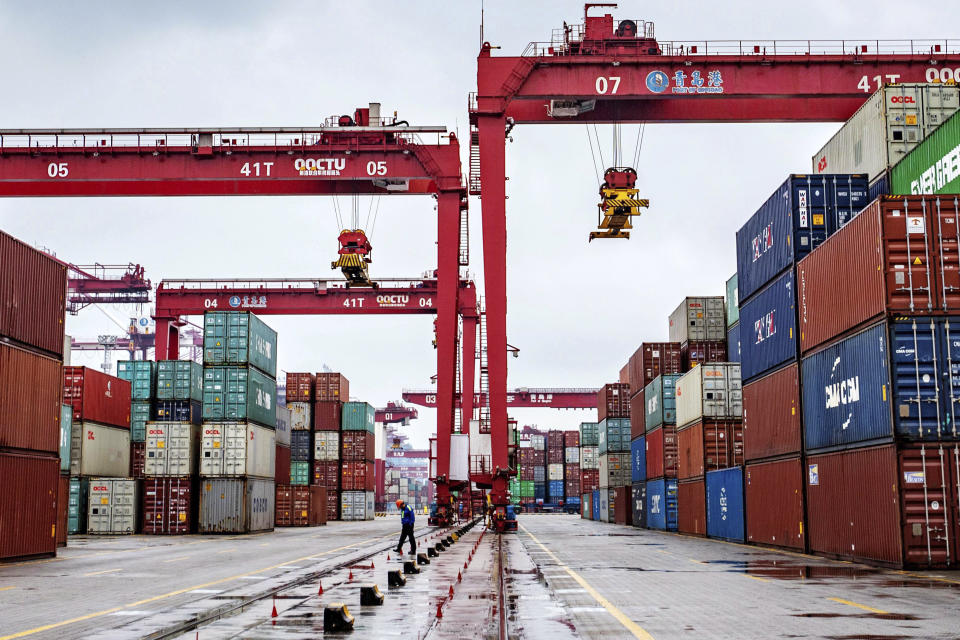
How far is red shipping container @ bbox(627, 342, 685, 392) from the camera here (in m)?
49.0

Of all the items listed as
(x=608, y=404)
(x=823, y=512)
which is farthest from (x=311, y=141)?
(x=608, y=404)

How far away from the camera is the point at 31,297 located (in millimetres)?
25703

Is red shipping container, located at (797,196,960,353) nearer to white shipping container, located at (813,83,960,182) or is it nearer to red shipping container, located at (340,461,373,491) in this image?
white shipping container, located at (813,83,960,182)

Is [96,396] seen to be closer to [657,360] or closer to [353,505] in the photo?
Result: [657,360]

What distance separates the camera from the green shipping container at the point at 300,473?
72.1 m

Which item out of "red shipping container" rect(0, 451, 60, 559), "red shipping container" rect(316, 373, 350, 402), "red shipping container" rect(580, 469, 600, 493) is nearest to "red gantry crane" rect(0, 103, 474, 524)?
"red shipping container" rect(0, 451, 60, 559)

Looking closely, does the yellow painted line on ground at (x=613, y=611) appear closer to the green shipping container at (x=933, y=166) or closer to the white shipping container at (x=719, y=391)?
the green shipping container at (x=933, y=166)

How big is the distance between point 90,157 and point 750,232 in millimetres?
22972

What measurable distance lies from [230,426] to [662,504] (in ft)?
64.8

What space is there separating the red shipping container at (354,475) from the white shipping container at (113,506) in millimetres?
31422

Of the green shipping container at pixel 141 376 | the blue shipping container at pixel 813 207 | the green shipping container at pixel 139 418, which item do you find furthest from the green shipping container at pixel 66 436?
the blue shipping container at pixel 813 207

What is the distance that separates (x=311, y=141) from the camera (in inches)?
1460

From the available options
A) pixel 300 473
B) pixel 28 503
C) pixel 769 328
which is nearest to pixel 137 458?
pixel 300 473

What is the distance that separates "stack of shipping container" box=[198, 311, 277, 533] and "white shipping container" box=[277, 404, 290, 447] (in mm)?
15937
